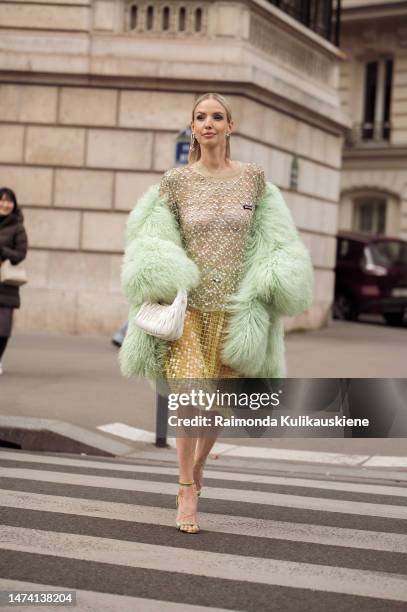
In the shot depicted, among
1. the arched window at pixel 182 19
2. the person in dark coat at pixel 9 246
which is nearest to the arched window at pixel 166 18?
the arched window at pixel 182 19

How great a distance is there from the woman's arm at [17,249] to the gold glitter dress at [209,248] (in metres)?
6.08

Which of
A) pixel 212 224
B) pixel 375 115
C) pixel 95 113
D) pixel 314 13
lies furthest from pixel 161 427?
pixel 375 115

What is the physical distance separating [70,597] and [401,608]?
110 cm

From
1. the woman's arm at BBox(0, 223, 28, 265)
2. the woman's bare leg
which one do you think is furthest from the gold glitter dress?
the woman's arm at BBox(0, 223, 28, 265)

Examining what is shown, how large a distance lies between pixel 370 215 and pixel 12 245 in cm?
2323

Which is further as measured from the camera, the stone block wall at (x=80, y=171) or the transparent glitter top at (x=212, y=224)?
→ the stone block wall at (x=80, y=171)

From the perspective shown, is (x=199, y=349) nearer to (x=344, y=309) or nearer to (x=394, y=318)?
(x=344, y=309)

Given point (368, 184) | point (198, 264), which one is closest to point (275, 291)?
point (198, 264)

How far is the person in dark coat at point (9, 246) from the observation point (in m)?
10.9

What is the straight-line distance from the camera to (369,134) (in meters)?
33.6

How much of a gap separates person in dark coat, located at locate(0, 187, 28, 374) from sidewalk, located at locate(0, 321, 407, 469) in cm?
50

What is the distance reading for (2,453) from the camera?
7.58 meters

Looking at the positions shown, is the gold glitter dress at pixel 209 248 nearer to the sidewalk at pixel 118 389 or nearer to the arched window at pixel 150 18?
the sidewalk at pixel 118 389

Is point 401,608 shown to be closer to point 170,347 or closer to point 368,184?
point 170,347
